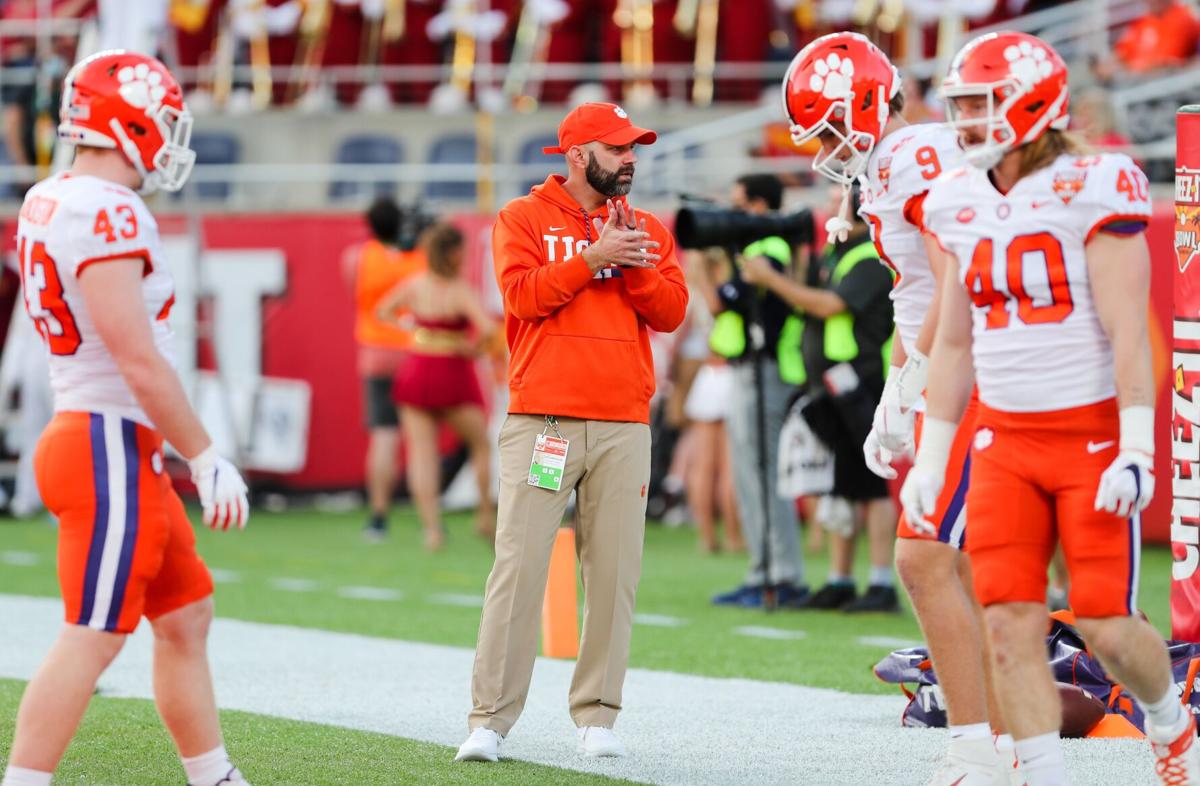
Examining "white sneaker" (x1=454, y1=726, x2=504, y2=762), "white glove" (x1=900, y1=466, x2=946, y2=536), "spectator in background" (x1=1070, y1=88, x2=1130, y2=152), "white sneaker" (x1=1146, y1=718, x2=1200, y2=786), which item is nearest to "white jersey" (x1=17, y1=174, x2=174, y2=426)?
"white sneaker" (x1=454, y1=726, x2=504, y2=762)

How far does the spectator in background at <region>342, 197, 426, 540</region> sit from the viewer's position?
13.0 m

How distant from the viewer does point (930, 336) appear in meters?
5.00

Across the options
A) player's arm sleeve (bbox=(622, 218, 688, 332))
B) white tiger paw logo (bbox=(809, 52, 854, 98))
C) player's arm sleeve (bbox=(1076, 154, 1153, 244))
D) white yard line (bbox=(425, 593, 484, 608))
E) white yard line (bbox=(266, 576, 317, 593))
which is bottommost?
white yard line (bbox=(266, 576, 317, 593))

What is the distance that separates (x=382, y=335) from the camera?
13.0m

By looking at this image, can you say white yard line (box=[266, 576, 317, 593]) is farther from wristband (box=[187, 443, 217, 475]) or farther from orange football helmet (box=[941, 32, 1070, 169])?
orange football helmet (box=[941, 32, 1070, 169])

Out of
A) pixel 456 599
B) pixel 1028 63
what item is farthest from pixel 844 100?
pixel 456 599

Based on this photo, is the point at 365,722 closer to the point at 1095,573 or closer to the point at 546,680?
the point at 546,680

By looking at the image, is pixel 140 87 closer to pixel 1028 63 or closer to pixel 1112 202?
pixel 1028 63

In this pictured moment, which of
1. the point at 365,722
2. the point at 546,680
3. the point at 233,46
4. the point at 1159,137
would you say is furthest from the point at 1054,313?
the point at 233,46

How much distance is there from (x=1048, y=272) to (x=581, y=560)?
2040 millimetres

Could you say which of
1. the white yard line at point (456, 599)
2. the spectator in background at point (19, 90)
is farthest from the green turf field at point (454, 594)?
the spectator in background at point (19, 90)

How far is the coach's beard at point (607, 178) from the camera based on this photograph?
5977 millimetres

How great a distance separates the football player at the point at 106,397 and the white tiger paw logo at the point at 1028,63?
1918 millimetres

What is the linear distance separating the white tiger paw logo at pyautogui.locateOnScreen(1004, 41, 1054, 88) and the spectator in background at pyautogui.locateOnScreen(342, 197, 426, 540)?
8.63 meters
